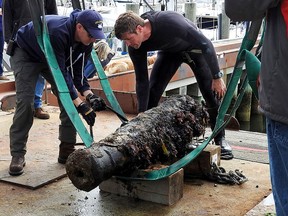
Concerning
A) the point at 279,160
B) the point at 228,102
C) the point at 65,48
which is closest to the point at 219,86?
the point at 228,102

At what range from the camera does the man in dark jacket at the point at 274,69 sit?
2.35m

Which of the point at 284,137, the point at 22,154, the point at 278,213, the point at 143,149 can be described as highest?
the point at 284,137

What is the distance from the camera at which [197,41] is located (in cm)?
541

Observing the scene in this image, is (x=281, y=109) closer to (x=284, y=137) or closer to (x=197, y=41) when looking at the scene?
(x=284, y=137)

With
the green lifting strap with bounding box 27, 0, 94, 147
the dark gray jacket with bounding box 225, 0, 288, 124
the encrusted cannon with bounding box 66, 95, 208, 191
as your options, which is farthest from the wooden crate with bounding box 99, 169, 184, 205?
the dark gray jacket with bounding box 225, 0, 288, 124

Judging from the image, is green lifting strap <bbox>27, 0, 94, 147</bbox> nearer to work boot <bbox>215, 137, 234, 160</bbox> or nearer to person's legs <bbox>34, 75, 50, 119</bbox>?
work boot <bbox>215, 137, 234, 160</bbox>

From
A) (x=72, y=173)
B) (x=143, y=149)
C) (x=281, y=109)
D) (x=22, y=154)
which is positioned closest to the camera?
(x=281, y=109)

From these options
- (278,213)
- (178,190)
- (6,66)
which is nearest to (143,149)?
(178,190)

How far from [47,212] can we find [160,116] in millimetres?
1417

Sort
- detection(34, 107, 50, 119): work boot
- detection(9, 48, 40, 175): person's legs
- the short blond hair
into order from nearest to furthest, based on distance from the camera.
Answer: the short blond hair → detection(9, 48, 40, 175): person's legs → detection(34, 107, 50, 119): work boot

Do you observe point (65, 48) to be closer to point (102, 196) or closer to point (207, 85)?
point (102, 196)

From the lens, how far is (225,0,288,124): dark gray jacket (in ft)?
7.71

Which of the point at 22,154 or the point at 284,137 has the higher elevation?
the point at 284,137

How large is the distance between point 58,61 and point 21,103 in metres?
0.65
